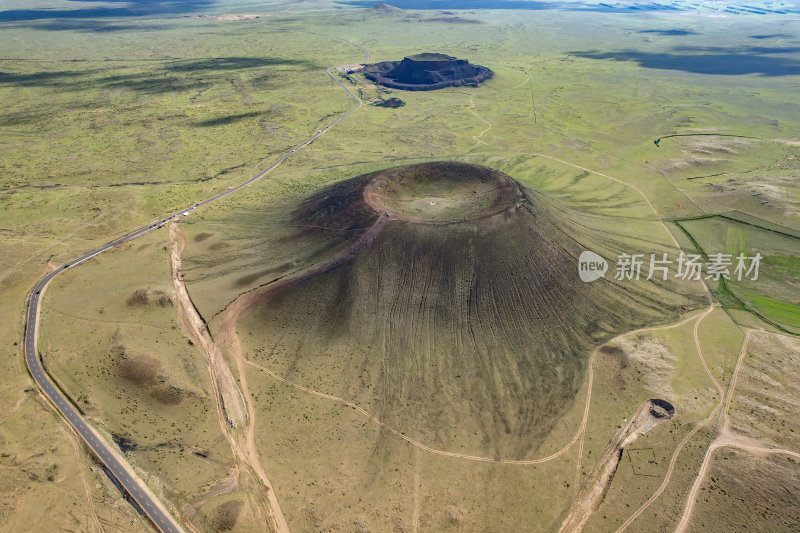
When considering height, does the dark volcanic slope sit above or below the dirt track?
above

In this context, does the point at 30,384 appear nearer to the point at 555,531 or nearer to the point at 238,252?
the point at 238,252

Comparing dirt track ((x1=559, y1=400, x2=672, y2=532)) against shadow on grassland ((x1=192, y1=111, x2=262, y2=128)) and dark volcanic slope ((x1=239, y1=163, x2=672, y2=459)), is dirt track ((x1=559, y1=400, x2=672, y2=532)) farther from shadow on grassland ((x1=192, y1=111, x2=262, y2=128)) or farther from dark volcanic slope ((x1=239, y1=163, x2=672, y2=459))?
shadow on grassland ((x1=192, y1=111, x2=262, y2=128))

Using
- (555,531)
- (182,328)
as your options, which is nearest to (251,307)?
(182,328)

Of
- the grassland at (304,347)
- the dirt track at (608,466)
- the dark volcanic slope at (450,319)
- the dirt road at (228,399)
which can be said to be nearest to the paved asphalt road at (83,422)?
the grassland at (304,347)

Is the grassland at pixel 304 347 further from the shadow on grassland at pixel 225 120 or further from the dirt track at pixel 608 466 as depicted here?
the shadow on grassland at pixel 225 120

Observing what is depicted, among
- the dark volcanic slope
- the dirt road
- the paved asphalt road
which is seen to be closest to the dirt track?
the dark volcanic slope

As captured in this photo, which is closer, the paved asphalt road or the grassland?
the paved asphalt road

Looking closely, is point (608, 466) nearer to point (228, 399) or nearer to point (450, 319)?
point (450, 319)

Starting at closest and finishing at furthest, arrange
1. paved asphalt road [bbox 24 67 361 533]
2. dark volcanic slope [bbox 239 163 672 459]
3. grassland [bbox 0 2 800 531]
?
paved asphalt road [bbox 24 67 361 533] → grassland [bbox 0 2 800 531] → dark volcanic slope [bbox 239 163 672 459]
